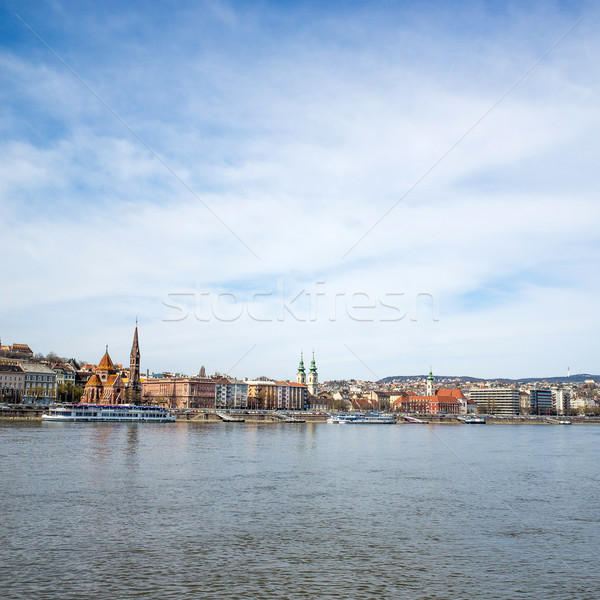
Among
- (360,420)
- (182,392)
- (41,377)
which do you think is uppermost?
(41,377)

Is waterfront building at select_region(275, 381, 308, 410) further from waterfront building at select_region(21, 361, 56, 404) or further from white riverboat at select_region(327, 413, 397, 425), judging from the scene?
waterfront building at select_region(21, 361, 56, 404)

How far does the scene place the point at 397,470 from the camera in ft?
122

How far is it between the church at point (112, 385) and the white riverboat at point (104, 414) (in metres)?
26.0

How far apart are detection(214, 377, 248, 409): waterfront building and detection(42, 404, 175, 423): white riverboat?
2092 inches

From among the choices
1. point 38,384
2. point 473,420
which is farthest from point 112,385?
point 473,420

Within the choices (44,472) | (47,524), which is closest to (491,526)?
(47,524)

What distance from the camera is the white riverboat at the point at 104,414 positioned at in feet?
301

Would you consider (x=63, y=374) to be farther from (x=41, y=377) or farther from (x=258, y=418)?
(x=258, y=418)

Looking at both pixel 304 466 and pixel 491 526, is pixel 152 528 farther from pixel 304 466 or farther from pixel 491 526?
pixel 304 466

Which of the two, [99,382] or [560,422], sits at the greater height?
[99,382]

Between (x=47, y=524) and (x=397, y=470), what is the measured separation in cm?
2177

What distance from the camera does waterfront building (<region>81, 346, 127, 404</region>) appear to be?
12781 cm

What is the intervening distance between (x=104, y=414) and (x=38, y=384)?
33302 millimetres

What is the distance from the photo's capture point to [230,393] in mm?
165000
